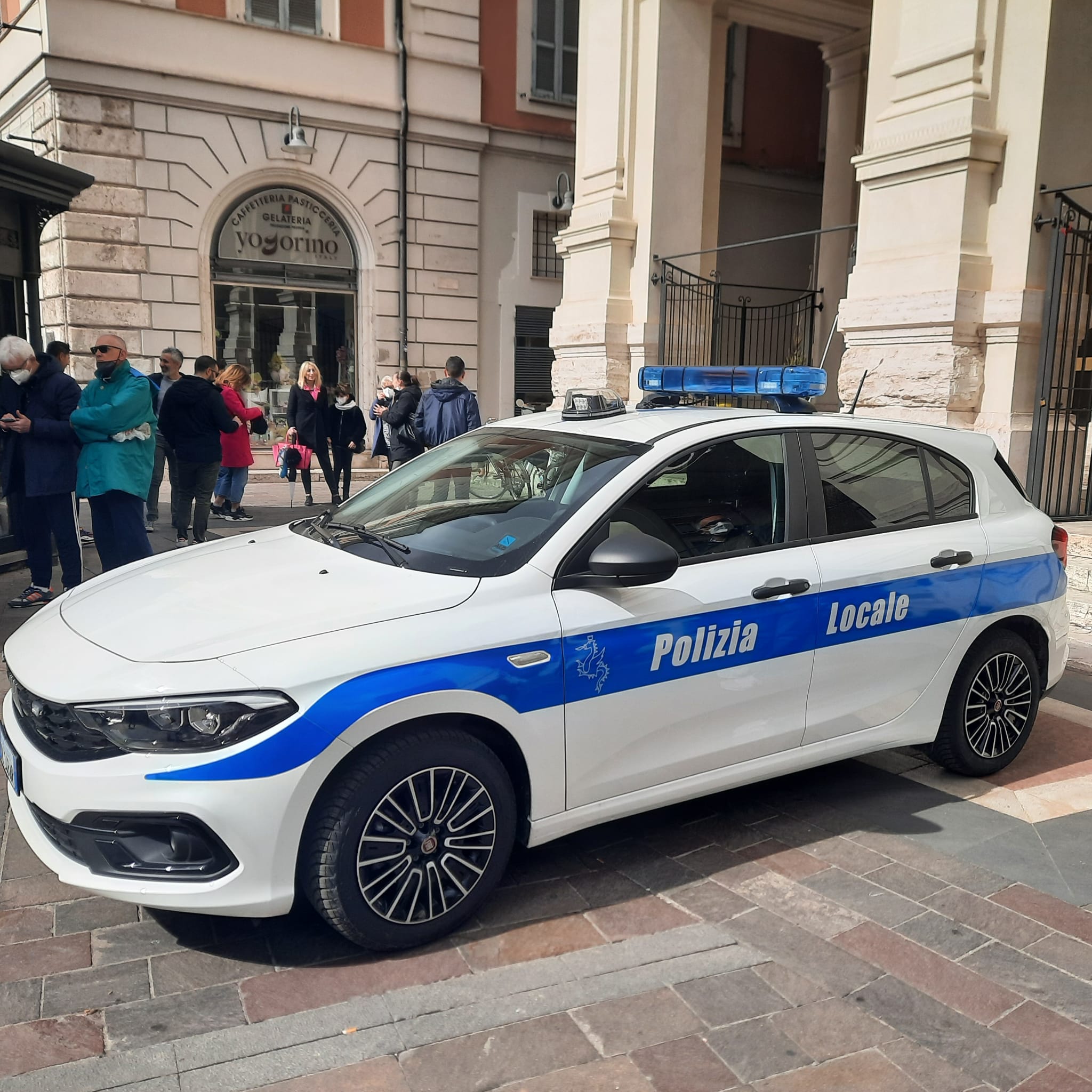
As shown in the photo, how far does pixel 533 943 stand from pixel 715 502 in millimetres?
1652

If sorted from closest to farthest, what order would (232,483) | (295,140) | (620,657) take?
(620,657) < (232,483) < (295,140)

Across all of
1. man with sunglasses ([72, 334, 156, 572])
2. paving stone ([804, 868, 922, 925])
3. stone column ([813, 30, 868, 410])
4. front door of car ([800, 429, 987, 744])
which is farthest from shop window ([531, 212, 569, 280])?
paving stone ([804, 868, 922, 925])

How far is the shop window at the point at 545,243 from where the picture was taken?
18656 mm

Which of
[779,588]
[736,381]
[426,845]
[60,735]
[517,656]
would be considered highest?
[736,381]

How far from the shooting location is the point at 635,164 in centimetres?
1203

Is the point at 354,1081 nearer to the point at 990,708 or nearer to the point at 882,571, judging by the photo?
the point at 882,571

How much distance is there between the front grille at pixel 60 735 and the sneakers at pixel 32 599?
4668 mm

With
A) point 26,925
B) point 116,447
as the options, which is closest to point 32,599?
point 116,447

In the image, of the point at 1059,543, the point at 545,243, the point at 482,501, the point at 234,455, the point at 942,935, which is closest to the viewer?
the point at 942,935

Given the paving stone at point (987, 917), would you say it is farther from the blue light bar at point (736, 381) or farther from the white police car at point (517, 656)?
the blue light bar at point (736, 381)

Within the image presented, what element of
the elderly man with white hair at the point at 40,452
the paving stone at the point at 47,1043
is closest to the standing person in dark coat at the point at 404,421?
the elderly man with white hair at the point at 40,452

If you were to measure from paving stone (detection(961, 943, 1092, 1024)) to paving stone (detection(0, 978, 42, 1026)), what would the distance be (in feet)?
8.68

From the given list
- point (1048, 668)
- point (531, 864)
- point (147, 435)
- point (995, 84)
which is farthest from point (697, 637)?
point (995, 84)

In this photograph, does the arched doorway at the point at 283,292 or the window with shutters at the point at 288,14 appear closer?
the window with shutters at the point at 288,14
